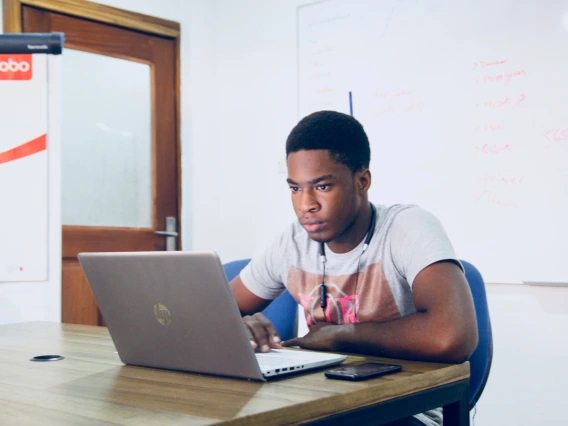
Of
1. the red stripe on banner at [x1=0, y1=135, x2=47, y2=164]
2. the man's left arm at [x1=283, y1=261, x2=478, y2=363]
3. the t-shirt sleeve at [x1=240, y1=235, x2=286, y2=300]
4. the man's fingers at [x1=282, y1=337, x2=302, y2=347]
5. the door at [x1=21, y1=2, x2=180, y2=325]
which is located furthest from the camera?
the door at [x1=21, y1=2, x2=180, y2=325]

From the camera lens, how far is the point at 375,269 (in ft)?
5.00

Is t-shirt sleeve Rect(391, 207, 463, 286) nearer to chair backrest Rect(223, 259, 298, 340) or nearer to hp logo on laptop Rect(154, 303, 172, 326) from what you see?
chair backrest Rect(223, 259, 298, 340)

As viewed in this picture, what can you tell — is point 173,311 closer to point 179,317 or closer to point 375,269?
point 179,317

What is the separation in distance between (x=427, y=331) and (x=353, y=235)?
0.41 meters

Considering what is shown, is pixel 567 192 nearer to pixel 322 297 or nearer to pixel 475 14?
pixel 475 14

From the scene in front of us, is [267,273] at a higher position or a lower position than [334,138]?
lower

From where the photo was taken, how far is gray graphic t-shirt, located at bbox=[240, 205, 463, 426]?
1.43 meters

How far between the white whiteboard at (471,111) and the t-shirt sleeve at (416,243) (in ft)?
3.52

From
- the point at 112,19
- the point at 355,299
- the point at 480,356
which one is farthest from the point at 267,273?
the point at 112,19

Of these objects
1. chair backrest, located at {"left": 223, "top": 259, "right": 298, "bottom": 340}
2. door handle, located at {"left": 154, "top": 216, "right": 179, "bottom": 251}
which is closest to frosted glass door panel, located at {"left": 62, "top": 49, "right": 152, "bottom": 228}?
door handle, located at {"left": 154, "top": 216, "right": 179, "bottom": 251}

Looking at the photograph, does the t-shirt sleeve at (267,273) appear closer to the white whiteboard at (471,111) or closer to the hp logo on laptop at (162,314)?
the hp logo on laptop at (162,314)

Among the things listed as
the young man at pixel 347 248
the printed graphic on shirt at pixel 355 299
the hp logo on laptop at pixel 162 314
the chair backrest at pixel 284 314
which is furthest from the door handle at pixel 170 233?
the hp logo on laptop at pixel 162 314

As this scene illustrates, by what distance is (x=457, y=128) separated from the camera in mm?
2660

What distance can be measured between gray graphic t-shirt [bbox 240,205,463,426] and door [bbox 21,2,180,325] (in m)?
1.73
